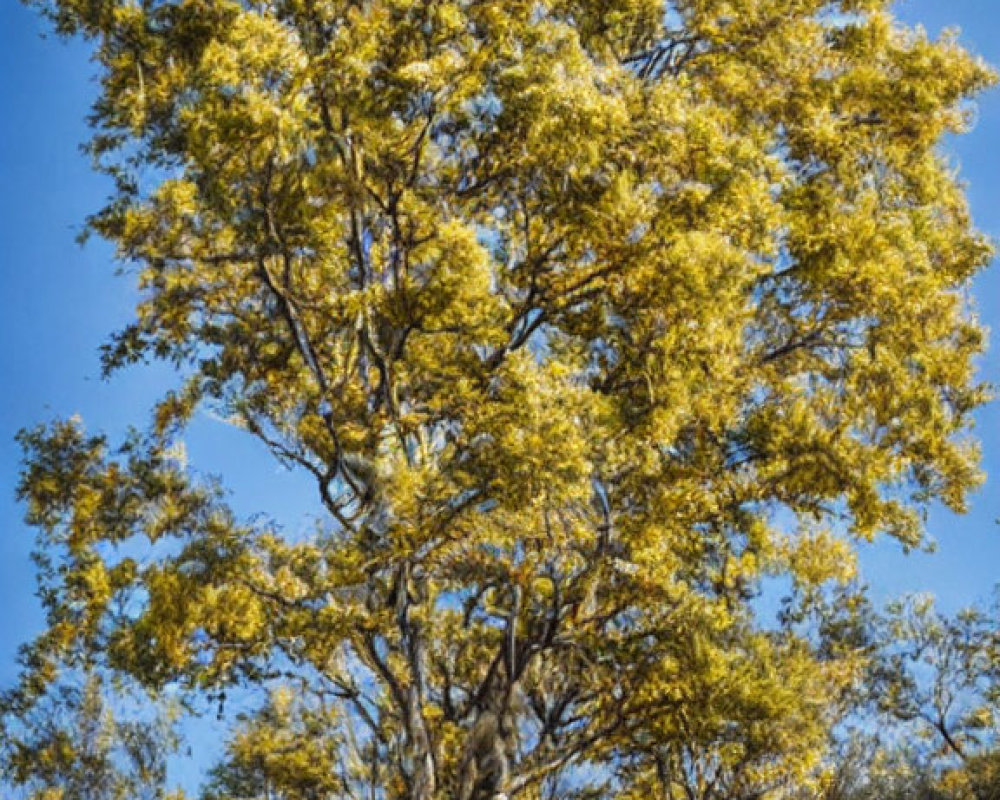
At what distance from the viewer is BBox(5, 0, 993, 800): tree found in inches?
373

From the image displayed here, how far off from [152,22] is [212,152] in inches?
87.9

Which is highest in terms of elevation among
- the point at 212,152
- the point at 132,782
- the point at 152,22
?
the point at 152,22

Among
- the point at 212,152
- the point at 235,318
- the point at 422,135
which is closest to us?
the point at 212,152

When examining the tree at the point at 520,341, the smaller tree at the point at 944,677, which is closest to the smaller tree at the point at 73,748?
the tree at the point at 520,341

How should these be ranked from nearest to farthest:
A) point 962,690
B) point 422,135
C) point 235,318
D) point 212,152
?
1. point 212,152
2. point 422,135
3. point 235,318
4. point 962,690

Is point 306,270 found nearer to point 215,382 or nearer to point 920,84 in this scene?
point 215,382

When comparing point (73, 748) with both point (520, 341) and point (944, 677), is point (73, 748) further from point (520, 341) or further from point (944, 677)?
point (944, 677)

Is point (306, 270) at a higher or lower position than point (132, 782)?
higher

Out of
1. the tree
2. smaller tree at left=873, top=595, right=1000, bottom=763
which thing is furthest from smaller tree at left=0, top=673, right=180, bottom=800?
smaller tree at left=873, top=595, right=1000, bottom=763

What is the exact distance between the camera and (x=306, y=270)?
35.7 feet

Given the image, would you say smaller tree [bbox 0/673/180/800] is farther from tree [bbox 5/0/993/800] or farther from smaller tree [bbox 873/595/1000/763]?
smaller tree [bbox 873/595/1000/763]

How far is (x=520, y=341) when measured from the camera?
10828 millimetres

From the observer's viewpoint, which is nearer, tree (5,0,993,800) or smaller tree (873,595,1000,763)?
tree (5,0,993,800)

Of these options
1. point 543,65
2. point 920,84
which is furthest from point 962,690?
point 543,65
